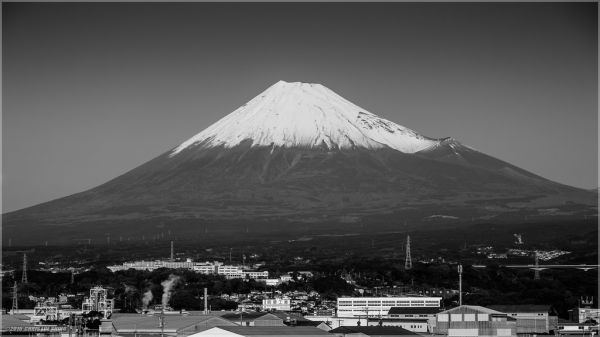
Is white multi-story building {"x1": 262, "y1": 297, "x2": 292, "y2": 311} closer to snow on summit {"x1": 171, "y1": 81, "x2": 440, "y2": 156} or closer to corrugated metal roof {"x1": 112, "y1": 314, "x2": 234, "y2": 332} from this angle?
corrugated metal roof {"x1": 112, "y1": 314, "x2": 234, "y2": 332}

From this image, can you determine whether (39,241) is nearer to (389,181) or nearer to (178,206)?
(178,206)

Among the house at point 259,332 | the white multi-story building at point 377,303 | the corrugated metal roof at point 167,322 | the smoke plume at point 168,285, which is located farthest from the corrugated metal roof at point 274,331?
the smoke plume at point 168,285

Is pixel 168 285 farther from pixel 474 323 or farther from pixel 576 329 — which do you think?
pixel 474 323

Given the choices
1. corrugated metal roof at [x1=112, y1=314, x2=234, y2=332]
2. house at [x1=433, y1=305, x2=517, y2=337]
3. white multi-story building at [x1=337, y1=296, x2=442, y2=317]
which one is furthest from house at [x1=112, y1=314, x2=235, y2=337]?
white multi-story building at [x1=337, y1=296, x2=442, y2=317]

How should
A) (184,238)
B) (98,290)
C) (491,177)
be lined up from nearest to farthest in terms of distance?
(98,290), (184,238), (491,177)

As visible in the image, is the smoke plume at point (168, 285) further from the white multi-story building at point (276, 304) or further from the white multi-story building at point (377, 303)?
the white multi-story building at point (377, 303)

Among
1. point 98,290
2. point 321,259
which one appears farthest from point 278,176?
point 98,290

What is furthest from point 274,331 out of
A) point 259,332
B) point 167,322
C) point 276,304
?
point 276,304
